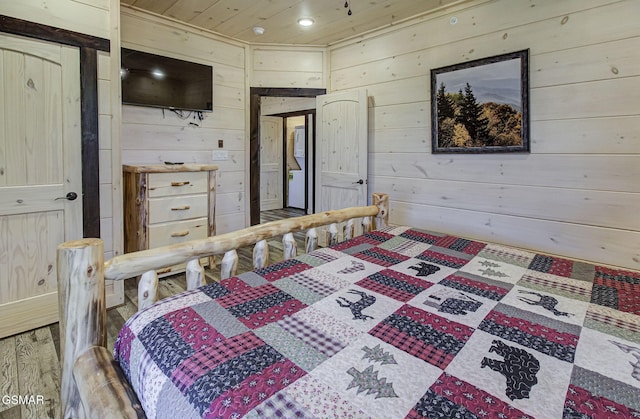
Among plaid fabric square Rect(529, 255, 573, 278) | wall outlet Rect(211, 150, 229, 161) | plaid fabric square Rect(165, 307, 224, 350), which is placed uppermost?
wall outlet Rect(211, 150, 229, 161)

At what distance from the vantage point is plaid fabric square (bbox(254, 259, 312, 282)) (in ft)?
4.81

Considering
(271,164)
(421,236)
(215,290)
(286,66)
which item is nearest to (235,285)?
(215,290)

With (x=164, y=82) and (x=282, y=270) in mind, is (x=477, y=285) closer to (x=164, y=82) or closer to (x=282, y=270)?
(x=282, y=270)

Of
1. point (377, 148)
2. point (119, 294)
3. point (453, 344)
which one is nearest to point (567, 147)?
point (377, 148)

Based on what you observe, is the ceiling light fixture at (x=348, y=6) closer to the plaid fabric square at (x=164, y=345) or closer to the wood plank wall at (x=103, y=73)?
the wood plank wall at (x=103, y=73)

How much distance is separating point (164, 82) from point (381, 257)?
2.81 meters

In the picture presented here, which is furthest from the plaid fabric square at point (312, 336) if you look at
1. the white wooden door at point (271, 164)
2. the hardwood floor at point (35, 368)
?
the white wooden door at point (271, 164)

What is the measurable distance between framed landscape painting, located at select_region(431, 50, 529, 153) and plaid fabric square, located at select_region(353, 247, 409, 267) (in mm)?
1605

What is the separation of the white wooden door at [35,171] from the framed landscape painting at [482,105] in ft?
9.30

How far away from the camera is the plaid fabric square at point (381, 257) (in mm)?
1684

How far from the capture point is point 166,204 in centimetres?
315

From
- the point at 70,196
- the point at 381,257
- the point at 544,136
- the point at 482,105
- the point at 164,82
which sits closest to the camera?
the point at 381,257

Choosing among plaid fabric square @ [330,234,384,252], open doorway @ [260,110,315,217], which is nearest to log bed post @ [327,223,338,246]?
plaid fabric square @ [330,234,384,252]

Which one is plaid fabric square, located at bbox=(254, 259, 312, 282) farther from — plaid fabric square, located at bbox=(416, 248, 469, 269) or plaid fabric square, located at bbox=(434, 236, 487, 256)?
plaid fabric square, located at bbox=(434, 236, 487, 256)
